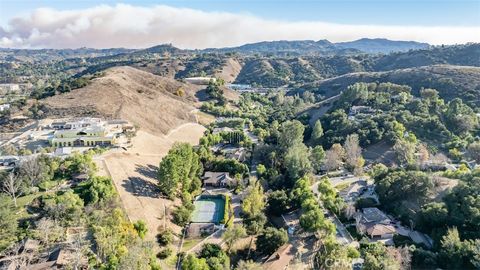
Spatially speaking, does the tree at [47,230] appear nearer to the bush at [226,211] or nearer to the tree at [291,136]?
the bush at [226,211]

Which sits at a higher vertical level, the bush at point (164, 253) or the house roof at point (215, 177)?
the house roof at point (215, 177)

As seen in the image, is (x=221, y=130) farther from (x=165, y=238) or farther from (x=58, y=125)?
(x=165, y=238)

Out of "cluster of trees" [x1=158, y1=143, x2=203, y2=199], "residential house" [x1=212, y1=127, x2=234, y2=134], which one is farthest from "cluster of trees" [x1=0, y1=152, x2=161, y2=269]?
"residential house" [x1=212, y1=127, x2=234, y2=134]

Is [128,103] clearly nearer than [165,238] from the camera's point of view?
No

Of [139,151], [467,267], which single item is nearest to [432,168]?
[467,267]

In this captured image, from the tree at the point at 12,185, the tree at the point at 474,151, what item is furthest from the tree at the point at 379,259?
the tree at the point at 12,185

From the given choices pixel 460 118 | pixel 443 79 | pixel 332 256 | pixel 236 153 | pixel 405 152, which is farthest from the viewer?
pixel 443 79

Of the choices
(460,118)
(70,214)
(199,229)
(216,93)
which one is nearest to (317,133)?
(460,118)
